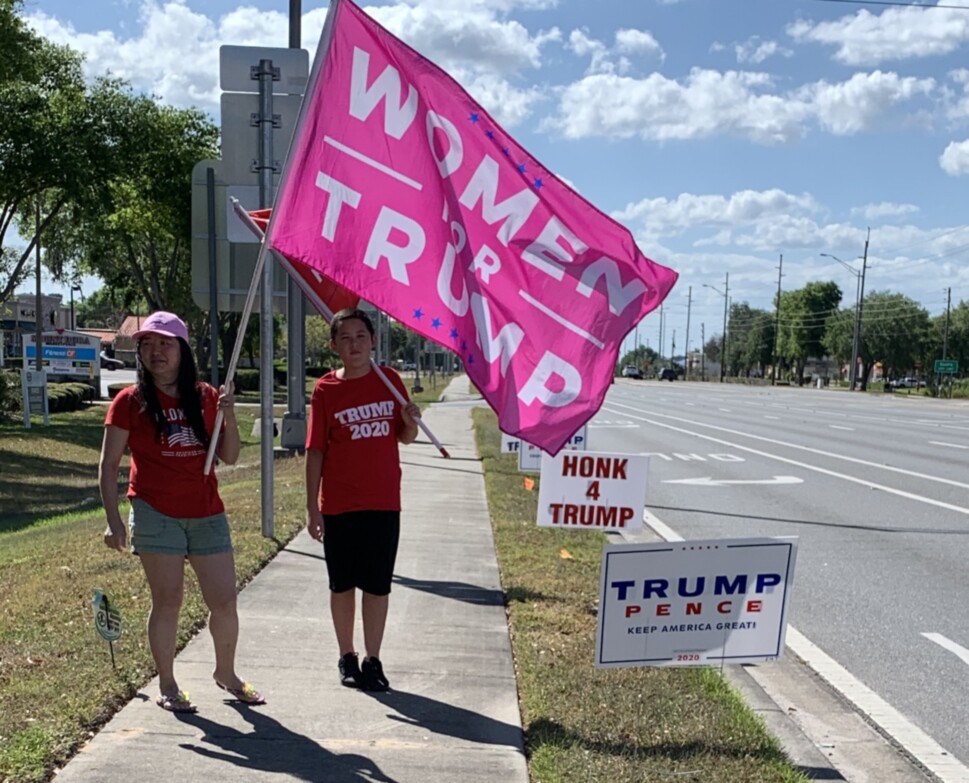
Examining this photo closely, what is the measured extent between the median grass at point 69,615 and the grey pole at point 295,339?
3.51 ft

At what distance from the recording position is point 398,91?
15.9 feet

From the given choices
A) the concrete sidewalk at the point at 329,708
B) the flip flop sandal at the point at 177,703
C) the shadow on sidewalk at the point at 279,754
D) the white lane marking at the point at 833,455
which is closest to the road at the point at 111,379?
the white lane marking at the point at 833,455

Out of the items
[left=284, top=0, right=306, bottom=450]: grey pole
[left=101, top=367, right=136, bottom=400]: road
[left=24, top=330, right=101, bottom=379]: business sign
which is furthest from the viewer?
[left=101, top=367, right=136, bottom=400]: road

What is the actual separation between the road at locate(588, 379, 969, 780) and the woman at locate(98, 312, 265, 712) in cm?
335

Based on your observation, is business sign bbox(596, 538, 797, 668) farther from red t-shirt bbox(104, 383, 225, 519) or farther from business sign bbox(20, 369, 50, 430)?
business sign bbox(20, 369, 50, 430)

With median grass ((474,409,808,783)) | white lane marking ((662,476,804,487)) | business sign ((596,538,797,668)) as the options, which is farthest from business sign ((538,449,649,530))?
white lane marking ((662,476,804,487))

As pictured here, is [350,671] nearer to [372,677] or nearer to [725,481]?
[372,677]

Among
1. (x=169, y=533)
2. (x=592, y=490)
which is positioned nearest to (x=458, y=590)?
(x=592, y=490)

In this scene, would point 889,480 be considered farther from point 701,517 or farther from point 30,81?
point 30,81

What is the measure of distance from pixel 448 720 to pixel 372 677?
1.73ft

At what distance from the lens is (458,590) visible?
7.24 metres

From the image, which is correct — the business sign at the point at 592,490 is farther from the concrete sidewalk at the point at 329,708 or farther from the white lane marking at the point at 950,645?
the white lane marking at the point at 950,645

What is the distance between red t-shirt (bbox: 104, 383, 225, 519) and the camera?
14.3 ft

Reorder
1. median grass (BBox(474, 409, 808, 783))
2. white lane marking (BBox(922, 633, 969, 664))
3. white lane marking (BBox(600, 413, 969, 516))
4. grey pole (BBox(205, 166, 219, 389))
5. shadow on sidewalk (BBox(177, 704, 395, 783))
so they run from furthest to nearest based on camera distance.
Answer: white lane marking (BBox(600, 413, 969, 516)) < grey pole (BBox(205, 166, 219, 389)) < white lane marking (BBox(922, 633, 969, 664)) < median grass (BBox(474, 409, 808, 783)) < shadow on sidewalk (BBox(177, 704, 395, 783))
